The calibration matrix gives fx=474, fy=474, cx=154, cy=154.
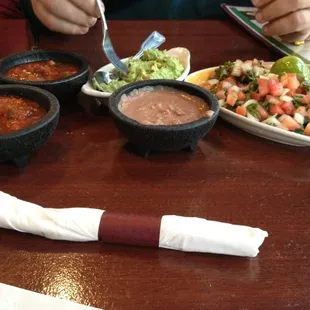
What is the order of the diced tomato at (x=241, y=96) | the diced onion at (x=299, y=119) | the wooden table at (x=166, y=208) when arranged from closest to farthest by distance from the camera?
the wooden table at (x=166, y=208) → the diced onion at (x=299, y=119) → the diced tomato at (x=241, y=96)

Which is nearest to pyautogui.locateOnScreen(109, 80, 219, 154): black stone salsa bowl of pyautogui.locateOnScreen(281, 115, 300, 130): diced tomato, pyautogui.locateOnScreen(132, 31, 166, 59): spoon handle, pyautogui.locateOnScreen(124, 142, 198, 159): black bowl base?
pyautogui.locateOnScreen(124, 142, 198, 159): black bowl base

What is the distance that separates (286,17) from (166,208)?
1.17 m

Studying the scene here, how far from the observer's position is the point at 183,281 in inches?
34.2

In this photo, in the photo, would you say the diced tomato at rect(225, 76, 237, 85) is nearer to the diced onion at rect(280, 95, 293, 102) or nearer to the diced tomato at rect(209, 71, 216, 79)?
the diced tomato at rect(209, 71, 216, 79)

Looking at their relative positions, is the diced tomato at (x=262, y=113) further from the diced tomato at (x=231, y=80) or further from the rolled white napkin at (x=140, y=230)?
the rolled white napkin at (x=140, y=230)

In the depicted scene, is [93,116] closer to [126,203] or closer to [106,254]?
[126,203]

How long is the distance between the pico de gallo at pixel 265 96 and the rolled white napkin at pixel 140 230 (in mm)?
502

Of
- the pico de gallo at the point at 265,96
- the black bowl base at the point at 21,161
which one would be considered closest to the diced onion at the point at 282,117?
the pico de gallo at the point at 265,96

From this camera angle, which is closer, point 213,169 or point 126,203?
point 126,203

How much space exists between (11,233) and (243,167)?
592mm

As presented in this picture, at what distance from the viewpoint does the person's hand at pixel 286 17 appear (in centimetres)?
184

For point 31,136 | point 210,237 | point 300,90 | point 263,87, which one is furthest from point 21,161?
point 300,90

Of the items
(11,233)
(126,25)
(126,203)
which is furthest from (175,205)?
(126,25)

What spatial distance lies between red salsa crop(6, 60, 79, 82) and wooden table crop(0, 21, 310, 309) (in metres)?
0.14
